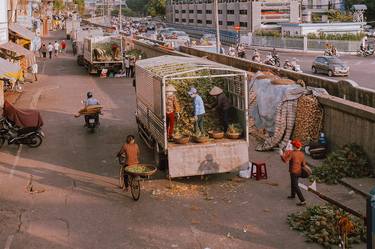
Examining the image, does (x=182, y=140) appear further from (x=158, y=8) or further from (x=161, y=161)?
(x=158, y=8)

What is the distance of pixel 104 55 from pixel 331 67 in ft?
51.5

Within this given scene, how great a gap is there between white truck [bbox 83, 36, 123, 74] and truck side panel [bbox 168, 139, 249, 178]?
2771 centimetres

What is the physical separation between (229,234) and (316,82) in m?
11.5

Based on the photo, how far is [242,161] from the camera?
584 inches

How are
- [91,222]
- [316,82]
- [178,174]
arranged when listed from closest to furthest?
[91,222], [178,174], [316,82]

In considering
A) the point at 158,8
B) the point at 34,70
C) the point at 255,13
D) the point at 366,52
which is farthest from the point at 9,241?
the point at 158,8

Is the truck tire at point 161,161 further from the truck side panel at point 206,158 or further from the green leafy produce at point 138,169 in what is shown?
the green leafy produce at point 138,169

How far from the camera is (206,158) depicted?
14648 millimetres

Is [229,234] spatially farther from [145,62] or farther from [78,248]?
[145,62]

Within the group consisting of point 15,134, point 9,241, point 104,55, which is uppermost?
point 104,55

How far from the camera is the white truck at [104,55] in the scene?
4150 centimetres

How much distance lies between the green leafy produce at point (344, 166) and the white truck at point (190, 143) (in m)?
1.94

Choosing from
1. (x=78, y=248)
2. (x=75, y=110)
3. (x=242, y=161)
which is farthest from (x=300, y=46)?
(x=78, y=248)

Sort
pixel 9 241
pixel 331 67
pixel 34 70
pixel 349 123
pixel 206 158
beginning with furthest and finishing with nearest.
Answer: pixel 331 67
pixel 34 70
pixel 349 123
pixel 206 158
pixel 9 241
